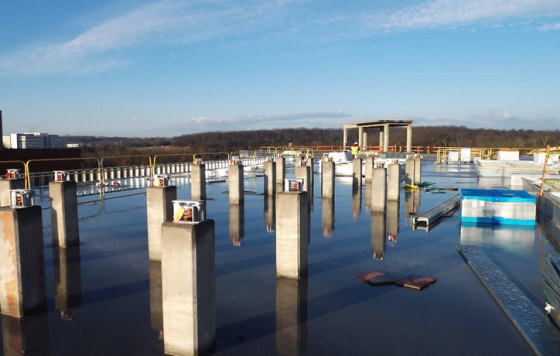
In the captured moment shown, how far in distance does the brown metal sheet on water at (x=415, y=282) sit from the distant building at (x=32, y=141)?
34.7m

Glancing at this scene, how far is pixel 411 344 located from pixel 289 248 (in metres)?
3.04

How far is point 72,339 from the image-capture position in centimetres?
548

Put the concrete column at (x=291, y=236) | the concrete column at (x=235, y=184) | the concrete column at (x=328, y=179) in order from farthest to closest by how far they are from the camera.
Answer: the concrete column at (x=328, y=179) → the concrete column at (x=235, y=184) → the concrete column at (x=291, y=236)

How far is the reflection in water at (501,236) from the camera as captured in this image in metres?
10.3

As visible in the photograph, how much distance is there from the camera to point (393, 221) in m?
13.4

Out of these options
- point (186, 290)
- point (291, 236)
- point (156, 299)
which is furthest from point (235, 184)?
point (186, 290)

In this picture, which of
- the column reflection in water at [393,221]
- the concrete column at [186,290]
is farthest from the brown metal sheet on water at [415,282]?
the concrete column at [186,290]

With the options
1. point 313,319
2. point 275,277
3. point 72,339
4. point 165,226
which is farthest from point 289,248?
point 72,339

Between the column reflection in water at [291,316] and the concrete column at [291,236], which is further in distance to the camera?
the concrete column at [291,236]

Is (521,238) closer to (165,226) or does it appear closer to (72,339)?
(165,226)

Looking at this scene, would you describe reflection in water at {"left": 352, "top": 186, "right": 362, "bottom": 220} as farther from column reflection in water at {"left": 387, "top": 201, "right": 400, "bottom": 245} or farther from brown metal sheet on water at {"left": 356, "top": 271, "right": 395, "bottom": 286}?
brown metal sheet on water at {"left": 356, "top": 271, "right": 395, "bottom": 286}

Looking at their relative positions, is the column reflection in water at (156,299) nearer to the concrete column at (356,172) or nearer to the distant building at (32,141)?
the concrete column at (356,172)

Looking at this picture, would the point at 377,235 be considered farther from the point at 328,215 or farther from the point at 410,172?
the point at 410,172

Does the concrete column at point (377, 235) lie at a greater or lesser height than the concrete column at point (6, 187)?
lesser
